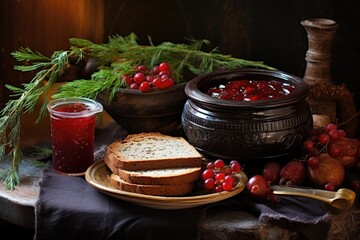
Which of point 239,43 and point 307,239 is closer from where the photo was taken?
point 307,239

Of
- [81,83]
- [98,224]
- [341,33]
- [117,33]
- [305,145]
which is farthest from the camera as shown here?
[117,33]

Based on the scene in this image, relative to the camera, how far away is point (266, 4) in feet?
6.39

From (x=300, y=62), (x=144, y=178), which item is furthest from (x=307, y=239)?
(x=300, y=62)

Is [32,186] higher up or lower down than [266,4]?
lower down

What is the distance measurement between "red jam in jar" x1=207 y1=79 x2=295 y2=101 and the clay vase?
0.22 metres

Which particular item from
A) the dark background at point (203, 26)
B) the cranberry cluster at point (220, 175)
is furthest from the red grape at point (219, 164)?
the dark background at point (203, 26)

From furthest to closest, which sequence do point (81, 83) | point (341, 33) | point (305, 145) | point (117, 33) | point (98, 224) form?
point (117, 33)
point (341, 33)
point (81, 83)
point (305, 145)
point (98, 224)

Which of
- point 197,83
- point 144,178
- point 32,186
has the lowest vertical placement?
point 32,186

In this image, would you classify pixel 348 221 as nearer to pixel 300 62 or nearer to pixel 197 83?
pixel 197 83

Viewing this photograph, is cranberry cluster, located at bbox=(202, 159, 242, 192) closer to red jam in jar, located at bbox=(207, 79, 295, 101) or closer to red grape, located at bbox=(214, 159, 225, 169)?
red grape, located at bbox=(214, 159, 225, 169)

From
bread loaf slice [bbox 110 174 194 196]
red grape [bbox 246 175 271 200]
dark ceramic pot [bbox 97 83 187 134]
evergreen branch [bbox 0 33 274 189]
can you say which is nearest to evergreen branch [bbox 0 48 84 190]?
evergreen branch [bbox 0 33 274 189]

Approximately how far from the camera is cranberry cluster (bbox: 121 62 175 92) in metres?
1.60

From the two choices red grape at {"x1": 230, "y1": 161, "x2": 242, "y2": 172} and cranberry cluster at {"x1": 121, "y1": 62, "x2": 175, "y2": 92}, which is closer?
red grape at {"x1": 230, "y1": 161, "x2": 242, "y2": 172}

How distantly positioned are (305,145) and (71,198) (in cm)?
48
